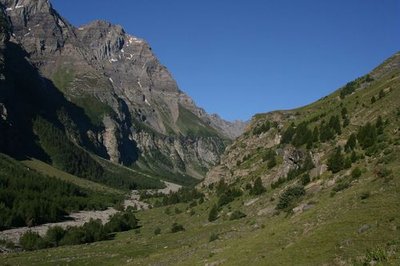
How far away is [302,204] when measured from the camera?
53438mm

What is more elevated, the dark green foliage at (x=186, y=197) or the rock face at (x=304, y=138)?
the rock face at (x=304, y=138)

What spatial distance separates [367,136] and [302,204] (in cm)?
3080

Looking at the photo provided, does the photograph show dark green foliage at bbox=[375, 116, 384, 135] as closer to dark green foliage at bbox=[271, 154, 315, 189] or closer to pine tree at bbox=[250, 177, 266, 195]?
dark green foliage at bbox=[271, 154, 315, 189]

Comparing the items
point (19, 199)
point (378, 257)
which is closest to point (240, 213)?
point (378, 257)

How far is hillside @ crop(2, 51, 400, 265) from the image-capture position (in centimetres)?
3394

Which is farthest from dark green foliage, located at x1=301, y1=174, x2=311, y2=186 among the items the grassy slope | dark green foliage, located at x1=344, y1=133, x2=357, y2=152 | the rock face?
the grassy slope

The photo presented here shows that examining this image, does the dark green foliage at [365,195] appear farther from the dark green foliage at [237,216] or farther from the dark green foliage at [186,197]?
the dark green foliage at [186,197]

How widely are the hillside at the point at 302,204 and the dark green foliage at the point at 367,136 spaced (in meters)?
0.32

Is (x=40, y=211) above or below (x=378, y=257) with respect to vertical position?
above

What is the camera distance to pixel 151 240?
87562mm

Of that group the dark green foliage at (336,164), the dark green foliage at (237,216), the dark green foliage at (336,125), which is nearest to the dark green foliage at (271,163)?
the dark green foliage at (336,125)

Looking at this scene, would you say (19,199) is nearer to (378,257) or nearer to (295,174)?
(295,174)

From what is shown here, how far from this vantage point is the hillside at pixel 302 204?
111 feet

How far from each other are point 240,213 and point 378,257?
194 feet
